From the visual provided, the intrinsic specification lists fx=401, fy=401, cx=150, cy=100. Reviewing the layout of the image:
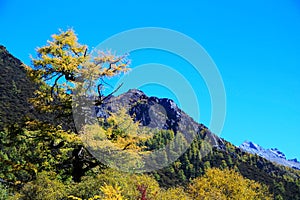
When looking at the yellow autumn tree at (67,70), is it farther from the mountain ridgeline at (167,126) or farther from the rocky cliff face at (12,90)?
the rocky cliff face at (12,90)

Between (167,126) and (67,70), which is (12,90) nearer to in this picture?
(167,126)

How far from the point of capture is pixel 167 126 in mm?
83812

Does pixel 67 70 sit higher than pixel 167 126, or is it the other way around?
pixel 167 126

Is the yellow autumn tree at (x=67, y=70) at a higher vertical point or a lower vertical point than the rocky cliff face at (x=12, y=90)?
lower

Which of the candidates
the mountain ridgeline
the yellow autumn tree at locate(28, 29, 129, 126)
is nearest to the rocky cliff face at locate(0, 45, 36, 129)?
the mountain ridgeline

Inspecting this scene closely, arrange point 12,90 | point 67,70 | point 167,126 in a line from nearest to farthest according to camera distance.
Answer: point 67,70
point 12,90
point 167,126

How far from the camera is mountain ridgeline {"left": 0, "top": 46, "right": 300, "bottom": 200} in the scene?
51.4 feet

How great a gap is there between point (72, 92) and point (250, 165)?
155 meters

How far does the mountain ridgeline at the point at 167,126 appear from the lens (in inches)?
617

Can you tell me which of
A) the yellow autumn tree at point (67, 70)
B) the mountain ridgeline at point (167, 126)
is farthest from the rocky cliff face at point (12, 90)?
the yellow autumn tree at point (67, 70)

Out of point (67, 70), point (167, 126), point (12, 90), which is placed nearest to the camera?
point (67, 70)

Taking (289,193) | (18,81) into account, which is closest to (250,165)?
(289,193)

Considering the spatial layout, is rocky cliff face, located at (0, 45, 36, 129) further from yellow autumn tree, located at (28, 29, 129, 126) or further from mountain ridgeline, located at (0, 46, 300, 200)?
yellow autumn tree, located at (28, 29, 129, 126)

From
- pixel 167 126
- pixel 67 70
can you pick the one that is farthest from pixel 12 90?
pixel 67 70
